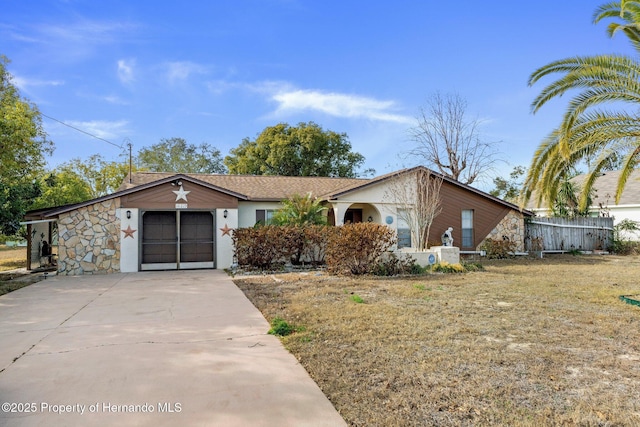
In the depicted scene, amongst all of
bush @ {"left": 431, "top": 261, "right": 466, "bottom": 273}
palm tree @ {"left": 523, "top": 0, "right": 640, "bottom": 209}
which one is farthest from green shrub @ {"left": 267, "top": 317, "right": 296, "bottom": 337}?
bush @ {"left": 431, "top": 261, "right": 466, "bottom": 273}

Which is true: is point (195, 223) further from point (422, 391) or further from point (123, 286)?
point (422, 391)

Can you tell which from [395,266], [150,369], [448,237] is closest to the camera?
[150,369]

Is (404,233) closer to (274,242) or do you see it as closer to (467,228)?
(467,228)

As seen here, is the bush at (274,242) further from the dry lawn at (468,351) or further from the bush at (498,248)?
the bush at (498,248)

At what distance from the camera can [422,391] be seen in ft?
11.9

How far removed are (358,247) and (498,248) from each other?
894cm

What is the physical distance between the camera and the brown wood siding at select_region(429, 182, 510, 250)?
17000 mm

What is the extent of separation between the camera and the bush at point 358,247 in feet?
36.6

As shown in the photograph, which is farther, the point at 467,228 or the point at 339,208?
the point at 467,228

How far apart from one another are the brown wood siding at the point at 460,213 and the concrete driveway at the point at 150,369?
38.6 ft

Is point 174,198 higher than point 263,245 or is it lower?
higher

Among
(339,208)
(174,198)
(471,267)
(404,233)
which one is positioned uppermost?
(174,198)

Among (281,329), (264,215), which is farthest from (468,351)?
(264,215)

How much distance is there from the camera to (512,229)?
709 inches
